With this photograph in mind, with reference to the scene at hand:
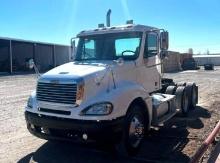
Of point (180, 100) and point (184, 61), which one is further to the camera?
point (184, 61)

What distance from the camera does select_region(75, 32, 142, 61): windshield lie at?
7.57 metres

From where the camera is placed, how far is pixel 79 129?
591cm

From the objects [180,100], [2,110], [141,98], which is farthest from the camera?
[2,110]

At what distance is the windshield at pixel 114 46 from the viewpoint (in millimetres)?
7574

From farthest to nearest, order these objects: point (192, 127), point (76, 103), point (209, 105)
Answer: point (209, 105)
point (192, 127)
point (76, 103)

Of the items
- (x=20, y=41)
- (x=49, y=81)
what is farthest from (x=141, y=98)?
(x=20, y=41)

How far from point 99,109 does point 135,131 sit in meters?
1.19

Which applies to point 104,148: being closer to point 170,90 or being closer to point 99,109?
point 99,109

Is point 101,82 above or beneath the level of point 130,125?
above

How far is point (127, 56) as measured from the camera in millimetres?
7559

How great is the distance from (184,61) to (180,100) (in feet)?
172

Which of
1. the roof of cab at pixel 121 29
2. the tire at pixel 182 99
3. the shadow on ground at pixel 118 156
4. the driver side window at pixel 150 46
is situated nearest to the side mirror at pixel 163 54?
the driver side window at pixel 150 46

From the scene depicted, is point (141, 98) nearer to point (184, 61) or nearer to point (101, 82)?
point (101, 82)

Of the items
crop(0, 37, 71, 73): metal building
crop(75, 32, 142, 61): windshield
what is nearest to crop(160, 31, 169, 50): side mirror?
crop(75, 32, 142, 61): windshield
